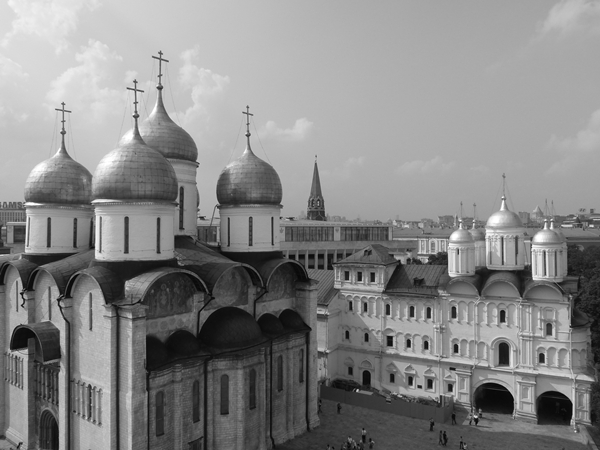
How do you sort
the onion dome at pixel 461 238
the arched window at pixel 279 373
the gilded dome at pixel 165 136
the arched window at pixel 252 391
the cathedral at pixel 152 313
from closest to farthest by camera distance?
1. the cathedral at pixel 152 313
2. the arched window at pixel 252 391
3. the arched window at pixel 279 373
4. the gilded dome at pixel 165 136
5. the onion dome at pixel 461 238

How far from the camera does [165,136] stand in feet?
77.6

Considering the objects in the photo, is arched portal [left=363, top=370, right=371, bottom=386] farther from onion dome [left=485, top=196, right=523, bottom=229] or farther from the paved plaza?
onion dome [left=485, top=196, right=523, bottom=229]

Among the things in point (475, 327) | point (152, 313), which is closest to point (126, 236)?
point (152, 313)

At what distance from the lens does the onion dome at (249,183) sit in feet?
78.0

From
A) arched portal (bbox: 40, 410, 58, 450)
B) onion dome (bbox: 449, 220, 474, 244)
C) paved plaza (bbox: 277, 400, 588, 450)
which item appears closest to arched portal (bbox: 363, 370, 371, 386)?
paved plaza (bbox: 277, 400, 588, 450)

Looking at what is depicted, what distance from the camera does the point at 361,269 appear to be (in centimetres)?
3312

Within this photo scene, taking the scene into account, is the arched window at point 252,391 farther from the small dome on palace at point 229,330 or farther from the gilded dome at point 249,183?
the gilded dome at point 249,183

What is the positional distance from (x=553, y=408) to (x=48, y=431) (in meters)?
26.3

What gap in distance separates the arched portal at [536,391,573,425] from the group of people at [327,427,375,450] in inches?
407

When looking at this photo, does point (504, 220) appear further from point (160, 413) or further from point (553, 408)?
point (160, 413)

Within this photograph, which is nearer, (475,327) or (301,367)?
(301,367)

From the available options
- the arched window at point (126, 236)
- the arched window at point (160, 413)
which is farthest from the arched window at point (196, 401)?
the arched window at point (126, 236)

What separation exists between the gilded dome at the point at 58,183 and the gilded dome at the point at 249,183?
20.9 feet

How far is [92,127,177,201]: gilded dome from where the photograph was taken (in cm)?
1883
